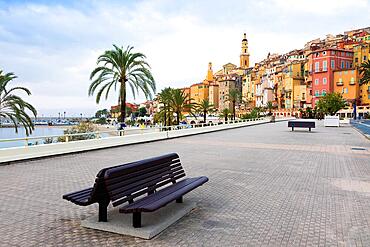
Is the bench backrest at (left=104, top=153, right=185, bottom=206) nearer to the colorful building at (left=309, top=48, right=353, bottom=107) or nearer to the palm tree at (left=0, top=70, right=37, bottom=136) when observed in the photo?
the palm tree at (left=0, top=70, right=37, bottom=136)

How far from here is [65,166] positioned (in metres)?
8.95

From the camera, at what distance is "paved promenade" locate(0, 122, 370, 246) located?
3.82 meters

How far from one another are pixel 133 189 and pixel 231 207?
1798mm

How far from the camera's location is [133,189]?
4.18m

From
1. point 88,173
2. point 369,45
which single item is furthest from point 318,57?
point 88,173

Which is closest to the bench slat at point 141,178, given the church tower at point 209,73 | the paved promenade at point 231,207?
the paved promenade at point 231,207

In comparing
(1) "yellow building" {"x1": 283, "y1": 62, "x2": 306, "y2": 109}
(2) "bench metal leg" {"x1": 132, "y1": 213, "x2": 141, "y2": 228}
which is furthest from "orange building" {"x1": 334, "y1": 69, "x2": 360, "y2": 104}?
(2) "bench metal leg" {"x1": 132, "y1": 213, "x2": 141, "y2": 228}

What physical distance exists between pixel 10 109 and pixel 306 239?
59.3 feet

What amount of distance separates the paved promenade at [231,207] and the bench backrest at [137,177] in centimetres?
53

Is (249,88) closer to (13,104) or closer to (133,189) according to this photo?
(13,104)

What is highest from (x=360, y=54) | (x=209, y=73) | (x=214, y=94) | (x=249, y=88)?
(x=209, y=73)

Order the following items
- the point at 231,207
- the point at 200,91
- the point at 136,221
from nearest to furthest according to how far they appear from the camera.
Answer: the point at 136,221 → the point at 231,207 → the point at 200,91

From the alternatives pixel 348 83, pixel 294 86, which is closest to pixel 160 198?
pixel 348 83

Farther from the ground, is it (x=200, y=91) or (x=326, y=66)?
(x=326, y=66)
